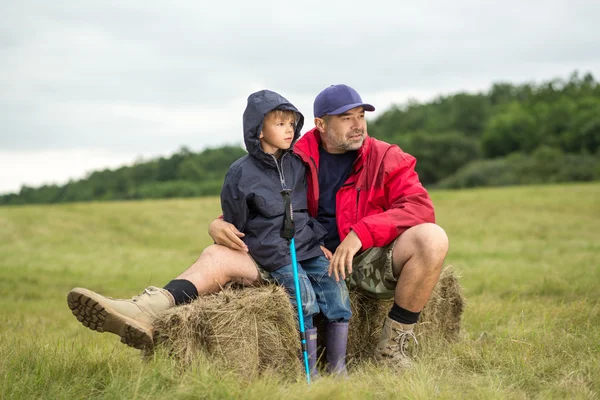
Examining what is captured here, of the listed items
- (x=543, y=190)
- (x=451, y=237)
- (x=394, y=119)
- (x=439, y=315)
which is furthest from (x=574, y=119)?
(x=439, y=315)

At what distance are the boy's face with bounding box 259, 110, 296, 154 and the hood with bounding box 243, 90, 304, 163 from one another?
73 mm

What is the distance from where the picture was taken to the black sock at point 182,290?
13.9 ft

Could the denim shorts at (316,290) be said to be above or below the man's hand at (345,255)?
below

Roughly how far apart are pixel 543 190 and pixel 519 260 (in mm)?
14429

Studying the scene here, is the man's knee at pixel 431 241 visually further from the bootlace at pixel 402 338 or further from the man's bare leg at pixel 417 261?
the bootlace at pixel 402 338

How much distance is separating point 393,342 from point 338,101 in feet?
5.88

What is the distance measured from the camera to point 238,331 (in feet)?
13.2

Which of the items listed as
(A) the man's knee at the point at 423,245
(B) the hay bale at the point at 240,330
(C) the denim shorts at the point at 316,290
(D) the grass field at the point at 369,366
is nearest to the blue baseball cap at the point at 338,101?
(A) the man's knee at the point at 423,245

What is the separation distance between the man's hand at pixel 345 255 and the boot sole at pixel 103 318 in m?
1.27

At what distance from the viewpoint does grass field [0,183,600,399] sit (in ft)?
12.2

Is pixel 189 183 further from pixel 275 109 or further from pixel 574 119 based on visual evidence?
pixel 574 119

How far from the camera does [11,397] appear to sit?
361 centimetres

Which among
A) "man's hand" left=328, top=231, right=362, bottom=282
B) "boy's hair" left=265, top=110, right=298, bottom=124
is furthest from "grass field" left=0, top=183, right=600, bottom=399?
"boy's hair" left=265, top=110, right=298, bottom=124

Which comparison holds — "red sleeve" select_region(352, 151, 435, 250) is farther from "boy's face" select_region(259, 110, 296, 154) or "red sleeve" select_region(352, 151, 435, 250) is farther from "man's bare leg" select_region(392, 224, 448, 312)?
"boy's face" select_region(259, 110, 296, 154)
